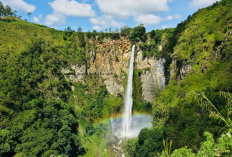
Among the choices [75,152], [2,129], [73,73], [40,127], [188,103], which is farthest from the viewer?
[73,73]

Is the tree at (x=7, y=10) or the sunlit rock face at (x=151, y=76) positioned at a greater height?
the tree at (x=7, y=10)

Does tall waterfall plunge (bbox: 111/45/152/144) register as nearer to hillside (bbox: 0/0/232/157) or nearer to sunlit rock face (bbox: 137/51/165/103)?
hillside (bbox: 0/0/232/157)

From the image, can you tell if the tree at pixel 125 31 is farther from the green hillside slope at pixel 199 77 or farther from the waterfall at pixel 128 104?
the green hillside slope at pixel 199 77

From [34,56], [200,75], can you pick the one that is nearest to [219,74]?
Answer: [200,75]

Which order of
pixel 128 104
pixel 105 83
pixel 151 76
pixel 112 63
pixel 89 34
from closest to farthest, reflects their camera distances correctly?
pixel 151 76
pixel 128 104
pixel 89 34
pixel 105 83
pixel 112 63

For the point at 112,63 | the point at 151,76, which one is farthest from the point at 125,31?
the point at 151,76

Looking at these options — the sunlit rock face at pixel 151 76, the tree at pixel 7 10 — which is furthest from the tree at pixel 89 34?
the tree at pixel 7 10

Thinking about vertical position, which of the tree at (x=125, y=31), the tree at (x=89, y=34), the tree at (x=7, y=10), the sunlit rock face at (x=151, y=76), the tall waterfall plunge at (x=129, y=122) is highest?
the tree at (x=7, y=10)

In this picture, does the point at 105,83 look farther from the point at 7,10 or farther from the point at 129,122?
the point at 7,10

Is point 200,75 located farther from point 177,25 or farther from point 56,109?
point 56,109
